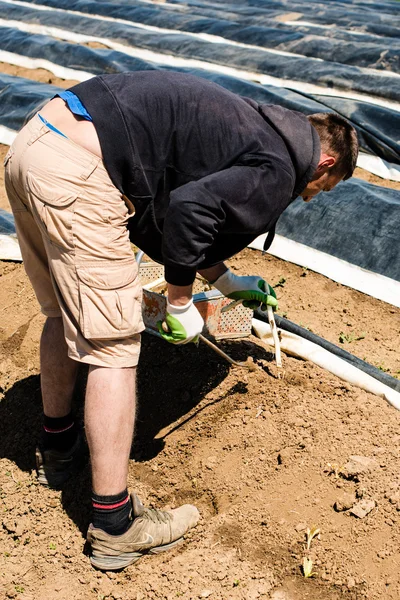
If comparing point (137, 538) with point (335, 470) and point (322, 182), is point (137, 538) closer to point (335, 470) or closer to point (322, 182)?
point (335, 470)

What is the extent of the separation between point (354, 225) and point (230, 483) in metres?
2.01

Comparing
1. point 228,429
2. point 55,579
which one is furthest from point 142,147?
point 55,579

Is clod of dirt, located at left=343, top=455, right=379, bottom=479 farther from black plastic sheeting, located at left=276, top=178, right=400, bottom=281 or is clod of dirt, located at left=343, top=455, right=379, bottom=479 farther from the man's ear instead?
black plastic sheeting, located at left=276, top=178, right=400, bottom=281

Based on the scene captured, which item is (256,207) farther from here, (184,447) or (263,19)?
(263,19)

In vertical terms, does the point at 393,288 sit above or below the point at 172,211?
below

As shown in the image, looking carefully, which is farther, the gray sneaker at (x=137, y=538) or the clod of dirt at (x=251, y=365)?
the clod of dirt at (x=251, y=365)

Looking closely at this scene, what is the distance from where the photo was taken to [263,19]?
827 centimetres

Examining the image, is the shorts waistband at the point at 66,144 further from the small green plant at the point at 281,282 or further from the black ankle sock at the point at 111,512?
the small green plant at the point at 281,282

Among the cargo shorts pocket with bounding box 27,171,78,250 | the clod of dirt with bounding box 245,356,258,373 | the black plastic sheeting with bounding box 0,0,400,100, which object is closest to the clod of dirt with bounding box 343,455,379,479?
the clod of dirt with bounding box 245,356,258,373

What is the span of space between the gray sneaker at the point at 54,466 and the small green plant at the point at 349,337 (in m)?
1.56

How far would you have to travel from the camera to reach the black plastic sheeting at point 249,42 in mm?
6090

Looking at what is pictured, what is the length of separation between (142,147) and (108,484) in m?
1.06

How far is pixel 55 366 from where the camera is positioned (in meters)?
2.41

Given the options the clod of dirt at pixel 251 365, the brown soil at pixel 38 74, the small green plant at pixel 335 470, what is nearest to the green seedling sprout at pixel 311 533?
the small green plant at pixel 335 470
